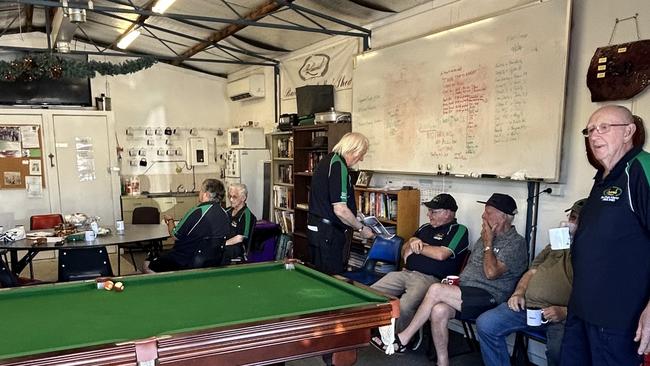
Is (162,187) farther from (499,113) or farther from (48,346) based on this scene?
(48,346)

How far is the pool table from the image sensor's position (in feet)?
5.32

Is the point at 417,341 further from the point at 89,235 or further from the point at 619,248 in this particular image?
the point at 89,235

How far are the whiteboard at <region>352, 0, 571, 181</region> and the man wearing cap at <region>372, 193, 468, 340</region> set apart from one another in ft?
1.42

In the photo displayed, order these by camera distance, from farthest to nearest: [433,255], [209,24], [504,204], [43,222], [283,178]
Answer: [283,178]
[209,24]
[43,222]
[433,255]
[504,204]

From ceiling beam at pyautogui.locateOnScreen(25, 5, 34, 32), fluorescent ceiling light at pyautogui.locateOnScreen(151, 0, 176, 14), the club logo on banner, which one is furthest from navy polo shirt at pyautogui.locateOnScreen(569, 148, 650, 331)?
ceiling beam at pyautogui.locateOnScreen(25, 5, 34, 32)

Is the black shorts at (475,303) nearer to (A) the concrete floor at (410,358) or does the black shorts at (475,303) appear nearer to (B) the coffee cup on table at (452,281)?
(B) the coffee cup on table at (452,281)

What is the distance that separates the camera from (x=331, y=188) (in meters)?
3.47

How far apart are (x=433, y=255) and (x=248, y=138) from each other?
433 cm

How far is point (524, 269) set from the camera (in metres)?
3.24

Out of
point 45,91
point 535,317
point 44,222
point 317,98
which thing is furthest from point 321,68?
point 45,91

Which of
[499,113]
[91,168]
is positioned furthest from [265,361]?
[91,168]

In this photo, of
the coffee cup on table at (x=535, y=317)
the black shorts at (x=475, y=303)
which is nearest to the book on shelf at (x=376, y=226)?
the black shorts at (x=475, y=303)

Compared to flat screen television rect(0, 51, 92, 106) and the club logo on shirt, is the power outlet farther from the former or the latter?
flat screen television rect(0, 51, 92, 106)

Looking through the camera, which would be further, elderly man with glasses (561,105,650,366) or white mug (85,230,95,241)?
white mug (85,230,95,241)
